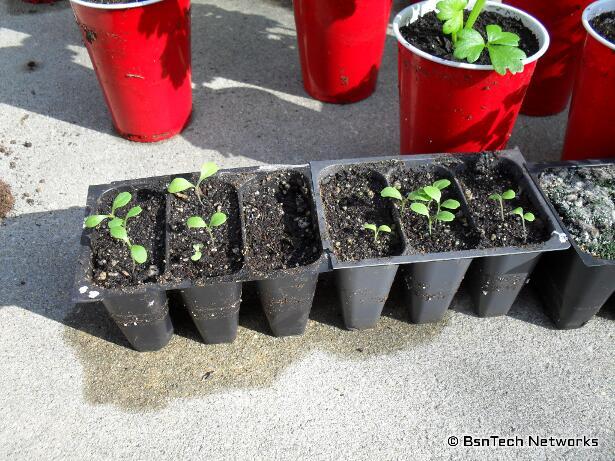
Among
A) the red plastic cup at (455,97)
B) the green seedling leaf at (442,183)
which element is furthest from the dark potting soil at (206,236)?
the red plastic cup at (455,97)

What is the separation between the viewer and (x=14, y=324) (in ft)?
7.14

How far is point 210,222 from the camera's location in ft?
6.48

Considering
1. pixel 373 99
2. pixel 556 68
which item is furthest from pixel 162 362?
pixel 556 68

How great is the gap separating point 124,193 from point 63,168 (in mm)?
1024

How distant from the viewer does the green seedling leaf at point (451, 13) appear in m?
2.09

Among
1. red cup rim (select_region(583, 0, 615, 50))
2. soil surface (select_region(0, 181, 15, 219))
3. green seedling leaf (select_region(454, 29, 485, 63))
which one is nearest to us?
green seedling leaf (select_region(454, 29, 485, 63))

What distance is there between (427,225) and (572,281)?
0.53m

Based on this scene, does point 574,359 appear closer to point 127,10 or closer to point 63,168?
point 127,10

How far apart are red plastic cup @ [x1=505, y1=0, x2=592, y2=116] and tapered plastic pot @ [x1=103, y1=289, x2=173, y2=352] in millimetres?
2123

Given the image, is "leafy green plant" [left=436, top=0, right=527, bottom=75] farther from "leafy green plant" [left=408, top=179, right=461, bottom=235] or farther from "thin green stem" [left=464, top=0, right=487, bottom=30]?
"leafy green plant" [left=408, top=179, right=461, bottom=235]

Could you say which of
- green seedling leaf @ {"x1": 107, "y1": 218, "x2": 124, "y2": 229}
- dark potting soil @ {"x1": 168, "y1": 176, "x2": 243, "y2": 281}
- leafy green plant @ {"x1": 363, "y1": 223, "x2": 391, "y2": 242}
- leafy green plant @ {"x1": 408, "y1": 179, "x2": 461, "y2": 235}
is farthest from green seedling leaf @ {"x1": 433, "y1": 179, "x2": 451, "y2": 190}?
green seedling leaf @ {"x1": 107, "y1": 218, "x2": 124, "y2": 229}

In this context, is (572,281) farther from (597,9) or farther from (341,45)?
(341,45)

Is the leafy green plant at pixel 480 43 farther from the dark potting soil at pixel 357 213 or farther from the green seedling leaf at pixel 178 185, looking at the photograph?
the green seedling leaf at pixel 178 185

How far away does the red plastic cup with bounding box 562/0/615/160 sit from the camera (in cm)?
216
